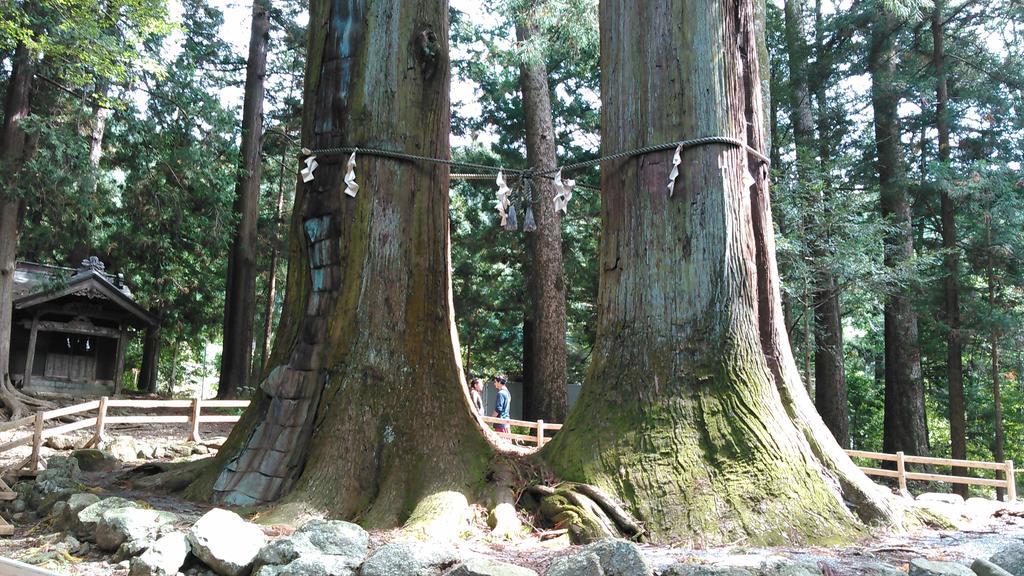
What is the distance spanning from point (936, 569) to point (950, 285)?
1504 cm

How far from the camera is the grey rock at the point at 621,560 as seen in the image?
333 cm

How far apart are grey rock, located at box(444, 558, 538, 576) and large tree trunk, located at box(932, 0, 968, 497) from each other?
14416 mm

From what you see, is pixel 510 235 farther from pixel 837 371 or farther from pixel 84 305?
pixel 84 305

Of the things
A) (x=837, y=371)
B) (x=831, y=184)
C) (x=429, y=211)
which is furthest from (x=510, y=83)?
(x=429, y=211)

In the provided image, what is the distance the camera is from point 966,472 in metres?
17.9

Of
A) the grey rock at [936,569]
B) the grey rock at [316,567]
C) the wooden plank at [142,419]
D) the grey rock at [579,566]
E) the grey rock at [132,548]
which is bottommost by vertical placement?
the grey rock at [132,548]

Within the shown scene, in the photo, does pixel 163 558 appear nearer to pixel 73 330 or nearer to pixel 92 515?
pixel 92 515

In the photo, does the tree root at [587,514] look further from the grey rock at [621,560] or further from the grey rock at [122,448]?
the grey rock at [122,448]

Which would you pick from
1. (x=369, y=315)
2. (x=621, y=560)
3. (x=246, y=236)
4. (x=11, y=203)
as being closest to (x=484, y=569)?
(x=621, y=560)

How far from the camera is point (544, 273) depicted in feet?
47.5

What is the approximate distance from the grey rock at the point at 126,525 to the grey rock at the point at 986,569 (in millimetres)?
4309

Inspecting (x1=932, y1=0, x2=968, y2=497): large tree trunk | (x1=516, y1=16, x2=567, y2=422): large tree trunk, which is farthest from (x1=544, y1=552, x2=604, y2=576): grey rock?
(x1=932, y1=0, x2=968, y2=497): large tree trunk

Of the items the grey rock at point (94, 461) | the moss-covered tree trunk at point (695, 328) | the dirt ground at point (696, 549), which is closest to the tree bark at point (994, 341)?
the dirt ground at point (696, 549)

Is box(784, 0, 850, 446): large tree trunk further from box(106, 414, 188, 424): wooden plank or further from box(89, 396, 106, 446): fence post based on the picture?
box(89, 396, 106, 446): fence post
